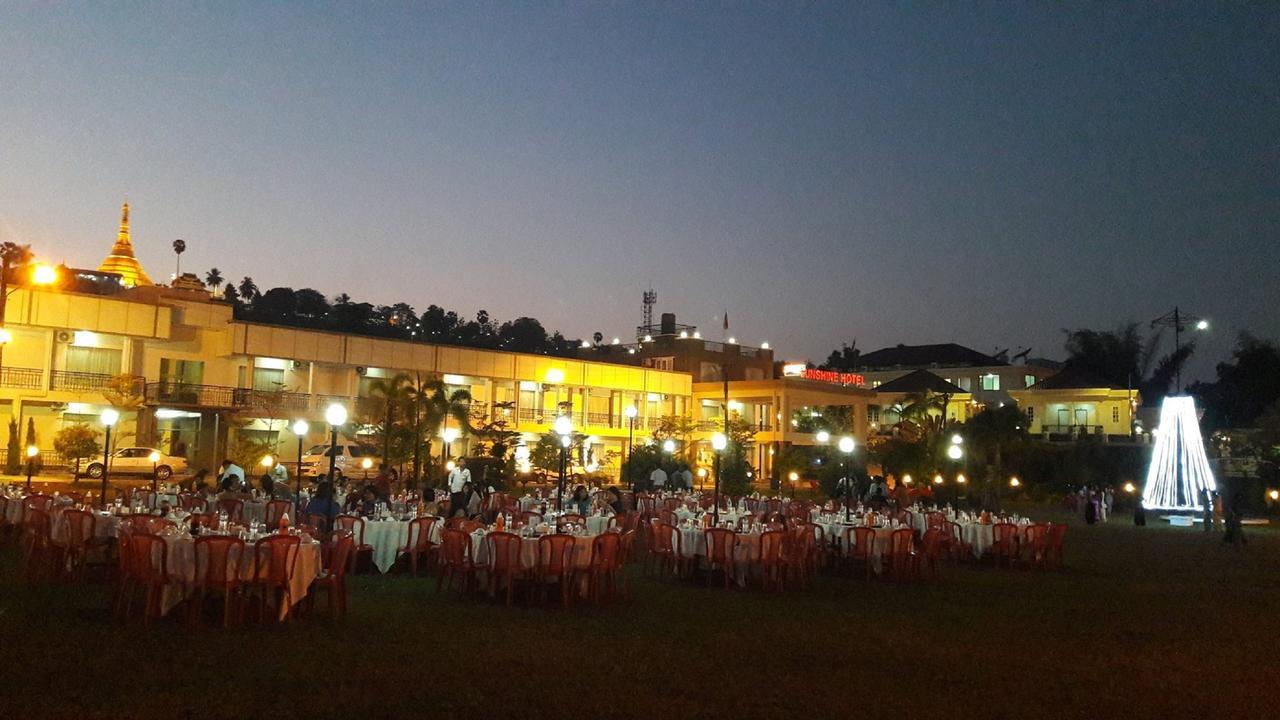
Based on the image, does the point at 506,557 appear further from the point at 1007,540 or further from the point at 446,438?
the point at 446,438

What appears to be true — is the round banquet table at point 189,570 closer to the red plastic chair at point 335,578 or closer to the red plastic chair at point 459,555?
the red plastic chair at point 335,578

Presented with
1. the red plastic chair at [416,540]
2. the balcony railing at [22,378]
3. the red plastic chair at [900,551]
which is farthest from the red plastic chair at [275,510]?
the balcony railing at [22,378]

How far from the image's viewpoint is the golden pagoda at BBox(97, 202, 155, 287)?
5628 cm

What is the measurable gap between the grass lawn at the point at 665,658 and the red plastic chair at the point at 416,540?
0.85m

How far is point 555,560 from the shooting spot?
12438 mm

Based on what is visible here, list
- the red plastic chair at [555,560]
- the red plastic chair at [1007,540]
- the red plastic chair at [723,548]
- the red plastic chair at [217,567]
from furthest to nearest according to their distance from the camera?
1. the red plastic chair at [1007,540]
2. the red plastic chair at [723,548]
3. the red plastic chair at [555,560]
4. the red plastic chair at [217,567]

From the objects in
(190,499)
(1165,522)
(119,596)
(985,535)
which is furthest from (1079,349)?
(119,596)

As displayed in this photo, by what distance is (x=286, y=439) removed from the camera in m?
43.1

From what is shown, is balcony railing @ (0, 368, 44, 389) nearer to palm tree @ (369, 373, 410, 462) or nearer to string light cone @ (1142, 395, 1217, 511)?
palm tree @ (369, 373, 410, 462)

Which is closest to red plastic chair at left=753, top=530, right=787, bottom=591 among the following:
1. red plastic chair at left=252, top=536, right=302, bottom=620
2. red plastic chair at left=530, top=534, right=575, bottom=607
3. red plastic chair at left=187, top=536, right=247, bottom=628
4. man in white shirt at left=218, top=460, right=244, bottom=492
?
red plastic chair at left=530, top=534, right=575, bottom=607

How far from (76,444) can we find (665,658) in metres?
30.8

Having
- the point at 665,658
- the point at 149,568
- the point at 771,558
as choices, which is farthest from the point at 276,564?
the point at 771,558

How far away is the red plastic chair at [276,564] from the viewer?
407 inches

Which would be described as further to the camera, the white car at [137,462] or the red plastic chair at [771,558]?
the white car at [137,462]
